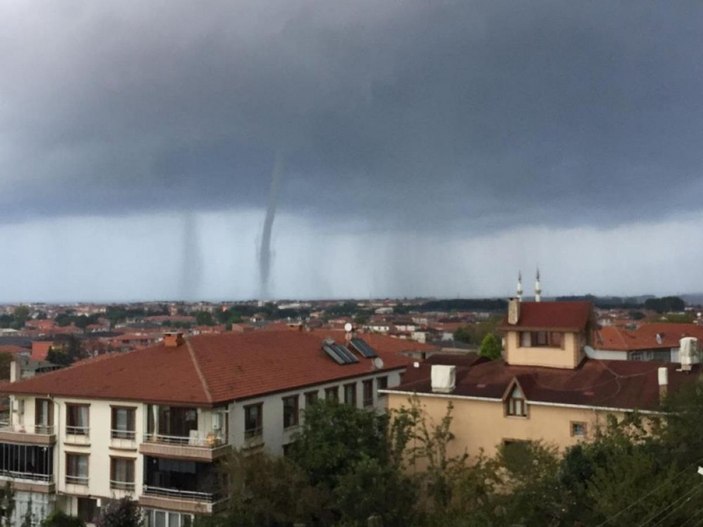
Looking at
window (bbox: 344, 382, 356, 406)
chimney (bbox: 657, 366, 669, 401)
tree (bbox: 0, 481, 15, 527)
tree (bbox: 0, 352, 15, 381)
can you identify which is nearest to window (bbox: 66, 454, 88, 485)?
tree (bbox: 0, 481, 15, 527)

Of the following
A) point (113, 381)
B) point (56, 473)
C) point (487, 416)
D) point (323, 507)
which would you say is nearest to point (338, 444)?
point (323, 507)

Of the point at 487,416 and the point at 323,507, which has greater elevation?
the point at 487,416

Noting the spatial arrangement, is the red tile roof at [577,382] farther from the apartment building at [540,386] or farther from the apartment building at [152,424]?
the apartment building at [152,424]

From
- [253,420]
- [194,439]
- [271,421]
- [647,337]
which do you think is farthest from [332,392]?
[647,337]

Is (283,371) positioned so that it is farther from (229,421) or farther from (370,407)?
(370,407)

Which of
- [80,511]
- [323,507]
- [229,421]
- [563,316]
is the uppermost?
[563,316]

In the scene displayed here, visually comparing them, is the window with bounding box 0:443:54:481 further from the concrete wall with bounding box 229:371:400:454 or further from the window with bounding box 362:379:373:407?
the window with bounding box 362:379:373:407
